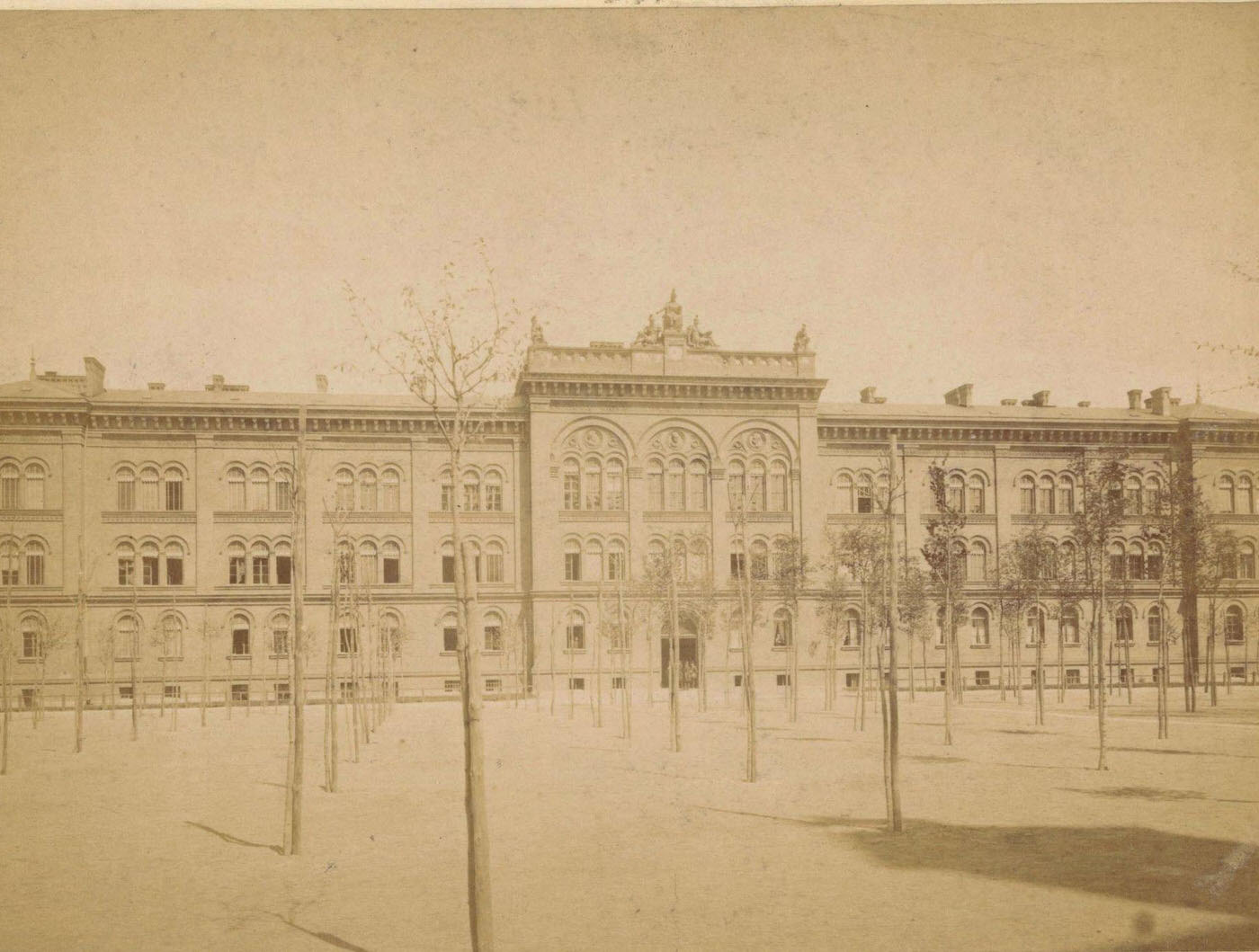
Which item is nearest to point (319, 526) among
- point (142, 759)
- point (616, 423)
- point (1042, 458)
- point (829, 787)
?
point (616, 423)

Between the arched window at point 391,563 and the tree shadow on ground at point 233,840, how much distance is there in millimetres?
26223

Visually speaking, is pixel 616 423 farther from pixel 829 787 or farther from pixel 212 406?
pixel 829 787

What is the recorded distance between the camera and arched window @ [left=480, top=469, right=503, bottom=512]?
45.5m

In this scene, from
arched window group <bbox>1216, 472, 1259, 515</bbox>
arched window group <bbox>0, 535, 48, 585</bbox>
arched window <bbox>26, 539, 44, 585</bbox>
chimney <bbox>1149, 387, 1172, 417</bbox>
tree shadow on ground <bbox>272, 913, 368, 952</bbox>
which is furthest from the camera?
arched window group <bbox>1216, 472, 1259, 515</bbox>

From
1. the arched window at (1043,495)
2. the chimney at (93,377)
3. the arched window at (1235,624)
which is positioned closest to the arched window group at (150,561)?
the chimney at (93,377)

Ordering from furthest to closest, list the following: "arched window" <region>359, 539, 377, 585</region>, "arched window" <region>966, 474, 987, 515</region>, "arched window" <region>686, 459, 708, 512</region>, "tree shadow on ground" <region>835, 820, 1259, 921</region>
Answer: "arched window" <region>966, 474, 987, 515</region>
"arched window" <region>686, 459, 708, 512</region>
"arched window" <region>359, 539, 377, 585</region>
"tree shadow on ground" <region>835, 820, 1259, 921</region>

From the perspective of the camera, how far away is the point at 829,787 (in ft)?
68.5

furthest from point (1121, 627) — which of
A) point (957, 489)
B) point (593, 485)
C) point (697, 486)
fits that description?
point (593, 485)

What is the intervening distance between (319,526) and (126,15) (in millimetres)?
30139

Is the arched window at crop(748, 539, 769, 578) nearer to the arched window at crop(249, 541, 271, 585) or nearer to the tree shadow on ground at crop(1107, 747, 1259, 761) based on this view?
the tree shadow on ground at crop(1107, 747, 1259, 761)

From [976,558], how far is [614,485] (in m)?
17.5

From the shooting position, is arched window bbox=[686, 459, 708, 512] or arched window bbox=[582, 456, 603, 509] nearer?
arched window bbox=[582, 456, 603, 509]

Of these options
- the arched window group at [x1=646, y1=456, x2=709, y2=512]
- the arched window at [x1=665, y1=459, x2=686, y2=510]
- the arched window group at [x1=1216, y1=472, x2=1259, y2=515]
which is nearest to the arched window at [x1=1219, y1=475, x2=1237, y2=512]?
the arched window group at [x1=1216, y1=472, x2=1259, y2=515]

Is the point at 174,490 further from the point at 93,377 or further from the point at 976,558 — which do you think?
the point at 976,558
